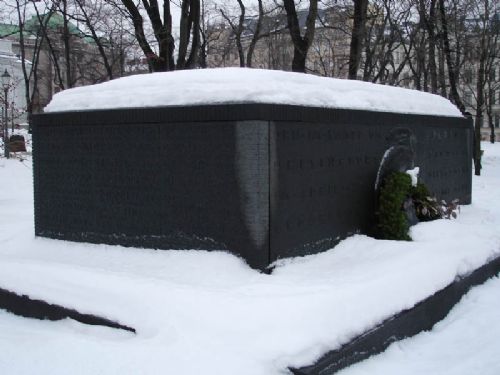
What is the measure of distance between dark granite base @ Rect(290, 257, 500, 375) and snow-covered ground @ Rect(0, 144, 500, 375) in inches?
2.3

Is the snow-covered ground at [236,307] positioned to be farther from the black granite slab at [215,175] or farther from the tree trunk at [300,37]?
the tree trunk at [300,37]

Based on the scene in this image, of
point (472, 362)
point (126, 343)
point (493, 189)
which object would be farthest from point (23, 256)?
point (493, 189)

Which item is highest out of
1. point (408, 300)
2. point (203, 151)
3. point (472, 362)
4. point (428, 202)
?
point (203, 151)

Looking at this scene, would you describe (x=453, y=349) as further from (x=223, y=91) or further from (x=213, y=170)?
(x=223, y=91)

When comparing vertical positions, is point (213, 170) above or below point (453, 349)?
above

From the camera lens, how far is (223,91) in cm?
519

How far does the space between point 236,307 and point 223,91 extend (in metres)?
2.17

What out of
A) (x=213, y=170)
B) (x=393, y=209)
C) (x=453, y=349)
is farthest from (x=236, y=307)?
(x=393, y=209)

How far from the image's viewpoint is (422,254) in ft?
17.5

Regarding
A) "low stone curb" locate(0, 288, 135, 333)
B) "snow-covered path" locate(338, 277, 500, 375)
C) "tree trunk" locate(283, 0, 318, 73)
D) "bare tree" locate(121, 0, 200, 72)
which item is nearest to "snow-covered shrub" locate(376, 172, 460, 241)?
"snow-covered path" locate(338, 277, 500, 375)

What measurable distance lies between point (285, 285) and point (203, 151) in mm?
1562

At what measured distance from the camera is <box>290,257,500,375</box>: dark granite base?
136 inches

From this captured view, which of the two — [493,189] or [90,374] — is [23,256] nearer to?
[90,374]

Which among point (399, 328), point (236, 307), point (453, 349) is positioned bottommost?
point (453, 349)
